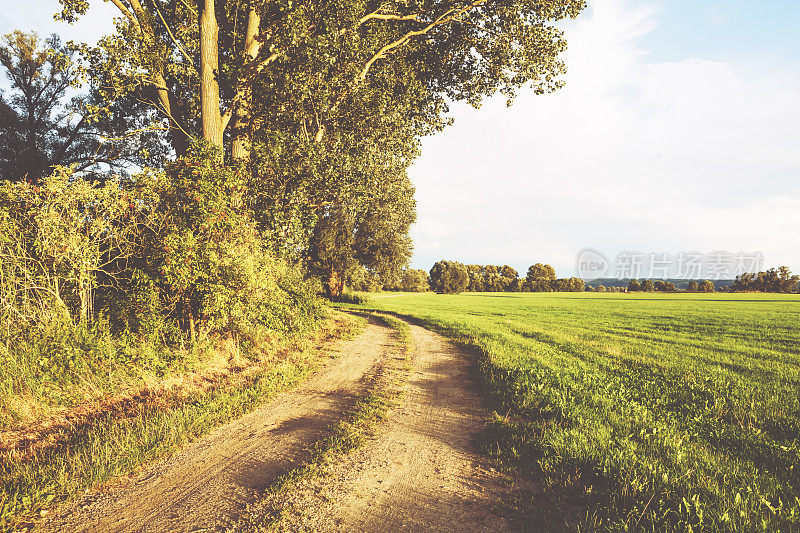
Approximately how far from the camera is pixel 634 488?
3.42m

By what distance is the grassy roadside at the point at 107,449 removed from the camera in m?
3.36

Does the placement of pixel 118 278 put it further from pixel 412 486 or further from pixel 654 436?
pixel 654 436

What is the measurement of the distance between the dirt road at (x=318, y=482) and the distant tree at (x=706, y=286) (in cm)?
15530

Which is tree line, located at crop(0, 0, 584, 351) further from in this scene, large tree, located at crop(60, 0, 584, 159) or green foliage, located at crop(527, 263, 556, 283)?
green foliage, located at crop(527, 263, 556, 283)

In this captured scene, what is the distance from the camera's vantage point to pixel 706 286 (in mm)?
117062

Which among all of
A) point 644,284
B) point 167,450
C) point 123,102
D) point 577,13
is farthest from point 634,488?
point 644,284

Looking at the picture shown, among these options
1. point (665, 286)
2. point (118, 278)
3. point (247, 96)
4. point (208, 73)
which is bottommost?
point (118, 278)

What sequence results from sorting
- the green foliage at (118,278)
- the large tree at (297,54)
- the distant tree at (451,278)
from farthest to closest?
1. the distant tree at (451,278)
2. the large tree at (297,54)
3. the green foliage at (118,278)

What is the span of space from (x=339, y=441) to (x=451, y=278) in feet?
305

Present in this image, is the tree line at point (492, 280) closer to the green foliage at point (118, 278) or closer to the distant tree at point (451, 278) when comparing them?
the distant tree at point (451, 278)

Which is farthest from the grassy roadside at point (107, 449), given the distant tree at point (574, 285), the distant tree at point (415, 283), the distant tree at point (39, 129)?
the distant tree at point (574, 285)

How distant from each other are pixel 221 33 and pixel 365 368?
42.0 ft

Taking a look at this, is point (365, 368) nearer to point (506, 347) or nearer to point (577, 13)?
point (506, 347)

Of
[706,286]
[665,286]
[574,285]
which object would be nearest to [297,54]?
[574,285]
